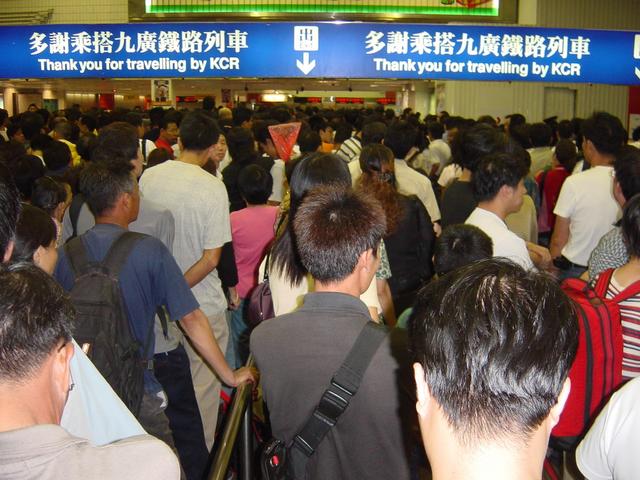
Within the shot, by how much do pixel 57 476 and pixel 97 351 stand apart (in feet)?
3.02

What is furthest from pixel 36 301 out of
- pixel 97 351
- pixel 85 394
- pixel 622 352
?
pixel 622 352

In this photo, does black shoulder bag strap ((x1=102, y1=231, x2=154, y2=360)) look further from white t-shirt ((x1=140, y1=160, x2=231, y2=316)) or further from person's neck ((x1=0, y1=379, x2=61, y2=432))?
person's neck ((x1=0, y1=379, x2=61, y2=432))

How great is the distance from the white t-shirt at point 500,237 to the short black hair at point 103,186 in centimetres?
154

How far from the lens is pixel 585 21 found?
37.7 feet

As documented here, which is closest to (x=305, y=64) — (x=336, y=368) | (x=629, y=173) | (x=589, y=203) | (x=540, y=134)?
(x=540, y=134)

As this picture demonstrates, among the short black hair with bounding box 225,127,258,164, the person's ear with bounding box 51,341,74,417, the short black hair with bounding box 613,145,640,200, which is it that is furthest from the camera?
the short black hair with bounding box 225,127,258,164

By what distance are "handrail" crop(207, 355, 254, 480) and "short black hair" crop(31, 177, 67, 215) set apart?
51.9 inches

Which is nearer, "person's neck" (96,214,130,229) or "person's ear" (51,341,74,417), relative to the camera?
"person's ear" (51,341,74,417)

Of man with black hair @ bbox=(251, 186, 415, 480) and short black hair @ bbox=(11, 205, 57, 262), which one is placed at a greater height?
short black hair @ bbox=(11, 205, 57, 262)

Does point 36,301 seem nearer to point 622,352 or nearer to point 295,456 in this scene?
point 295,456

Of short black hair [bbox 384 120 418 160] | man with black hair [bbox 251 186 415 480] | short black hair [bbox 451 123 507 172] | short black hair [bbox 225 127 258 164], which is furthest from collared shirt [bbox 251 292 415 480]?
short black hair [bbox 225 127 258 164]

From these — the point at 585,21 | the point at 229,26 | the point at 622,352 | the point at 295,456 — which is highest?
the point at 585,21

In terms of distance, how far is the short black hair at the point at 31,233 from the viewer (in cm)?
225

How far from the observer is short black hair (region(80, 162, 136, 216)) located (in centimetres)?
268
